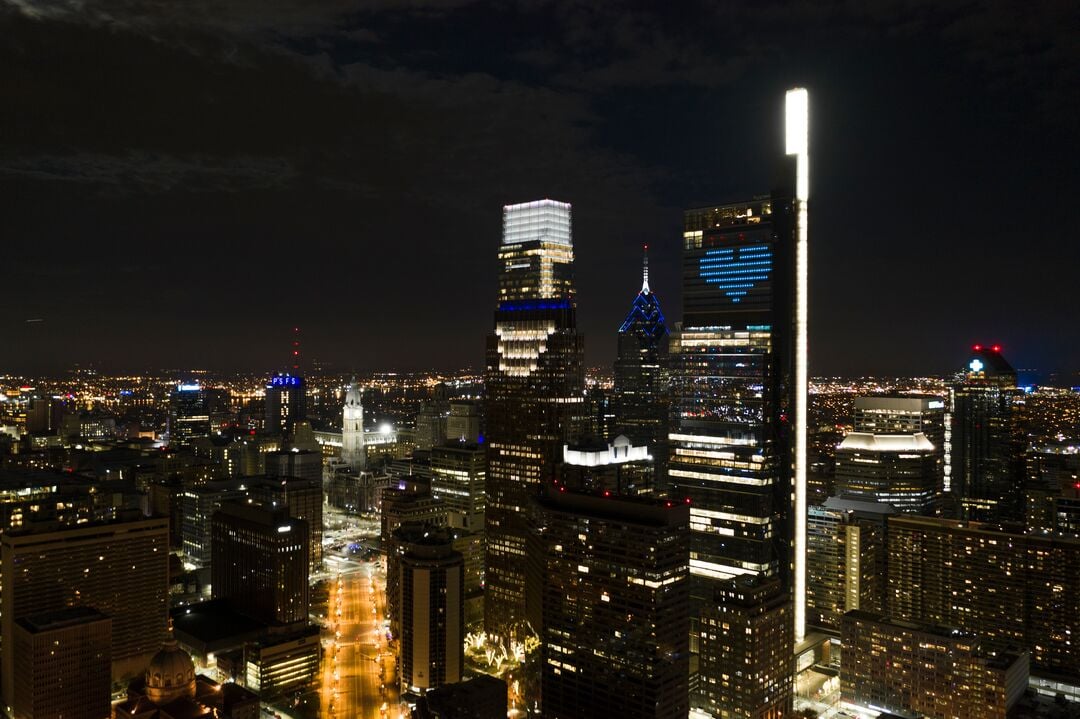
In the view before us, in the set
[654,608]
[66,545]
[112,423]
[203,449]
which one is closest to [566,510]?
[654,608]

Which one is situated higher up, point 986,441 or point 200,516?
point 986,441

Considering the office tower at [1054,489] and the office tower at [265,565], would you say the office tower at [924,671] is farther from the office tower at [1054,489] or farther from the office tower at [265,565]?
the office tower at [265,565]

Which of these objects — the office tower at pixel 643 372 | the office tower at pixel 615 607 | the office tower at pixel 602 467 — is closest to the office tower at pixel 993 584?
the office tower at pixel 602 467

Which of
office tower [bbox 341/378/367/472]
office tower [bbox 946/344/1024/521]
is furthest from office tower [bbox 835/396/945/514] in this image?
office tower [bbox 341/378/367/472]

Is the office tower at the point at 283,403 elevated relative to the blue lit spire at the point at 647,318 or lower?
lower

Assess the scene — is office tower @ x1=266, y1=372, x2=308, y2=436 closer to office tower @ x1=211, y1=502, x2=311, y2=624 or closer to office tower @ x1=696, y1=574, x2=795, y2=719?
office tower @ x1=211, y1=502, x2=311, y2=624

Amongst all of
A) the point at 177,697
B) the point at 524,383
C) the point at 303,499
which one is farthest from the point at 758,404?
the point at 303,499

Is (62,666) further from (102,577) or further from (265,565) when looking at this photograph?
(265,565)

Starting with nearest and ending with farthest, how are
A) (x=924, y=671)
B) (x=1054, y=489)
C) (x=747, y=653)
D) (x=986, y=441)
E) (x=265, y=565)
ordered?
(x=747, y=653) → (x=924, y=671) → (x=265, y=565) → (x=1054, y=489) → (x=986, y=441)

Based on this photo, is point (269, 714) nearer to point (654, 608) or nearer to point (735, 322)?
point (654, 608)
